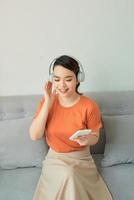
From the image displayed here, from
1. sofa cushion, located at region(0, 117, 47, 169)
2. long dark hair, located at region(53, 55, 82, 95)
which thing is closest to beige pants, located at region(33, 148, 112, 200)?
sofa cushion, located at region(0, 117, 47, 169)

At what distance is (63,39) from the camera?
239cm

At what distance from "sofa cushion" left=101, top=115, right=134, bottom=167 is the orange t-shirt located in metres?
0.24

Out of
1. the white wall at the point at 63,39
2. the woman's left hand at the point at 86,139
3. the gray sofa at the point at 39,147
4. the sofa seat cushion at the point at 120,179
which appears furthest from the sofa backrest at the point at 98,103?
the woman's left hand at the point at 86,139

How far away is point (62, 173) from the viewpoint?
182 cm

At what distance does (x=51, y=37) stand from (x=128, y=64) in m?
0.65

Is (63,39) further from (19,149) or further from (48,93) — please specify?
(19,149)

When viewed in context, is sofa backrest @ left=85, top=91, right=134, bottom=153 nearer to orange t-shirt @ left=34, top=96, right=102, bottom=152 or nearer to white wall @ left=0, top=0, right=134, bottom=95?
white wall @ left=0, top=0, right=134, bottom=95

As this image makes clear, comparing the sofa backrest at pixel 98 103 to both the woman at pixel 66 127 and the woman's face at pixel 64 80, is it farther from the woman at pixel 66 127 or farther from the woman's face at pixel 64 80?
the woman's face at pixel 64 80

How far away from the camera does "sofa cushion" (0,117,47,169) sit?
2096 mm

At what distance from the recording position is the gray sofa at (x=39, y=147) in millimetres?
1903

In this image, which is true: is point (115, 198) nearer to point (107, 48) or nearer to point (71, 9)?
point (107, 48)

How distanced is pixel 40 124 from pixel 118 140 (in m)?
0.58

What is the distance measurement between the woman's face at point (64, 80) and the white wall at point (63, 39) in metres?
0.49

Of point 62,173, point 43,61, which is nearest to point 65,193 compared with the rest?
point 62,173
